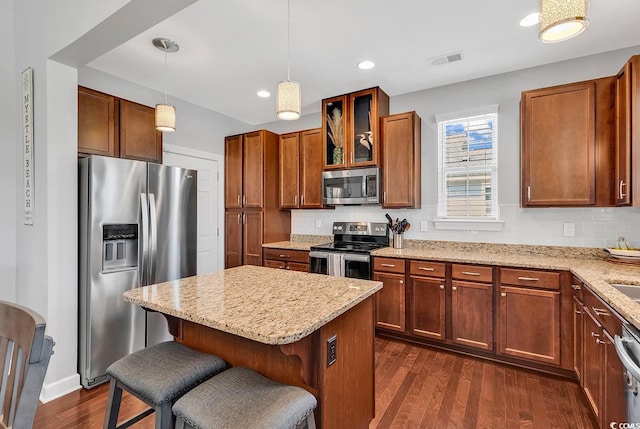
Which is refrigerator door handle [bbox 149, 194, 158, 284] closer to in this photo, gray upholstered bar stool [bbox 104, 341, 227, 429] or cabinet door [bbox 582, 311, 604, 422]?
gray upholstered bar stool [bbox 104, 341, 227, 429]

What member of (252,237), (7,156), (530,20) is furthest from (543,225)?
(7,156)

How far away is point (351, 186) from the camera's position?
3.77m

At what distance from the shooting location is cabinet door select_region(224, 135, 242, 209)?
176 inches

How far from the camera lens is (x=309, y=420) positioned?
4.01 ft

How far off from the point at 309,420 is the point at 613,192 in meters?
2.88

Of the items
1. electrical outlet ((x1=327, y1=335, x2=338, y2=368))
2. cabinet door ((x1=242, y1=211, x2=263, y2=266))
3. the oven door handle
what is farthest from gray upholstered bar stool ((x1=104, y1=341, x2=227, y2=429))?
cabinet door ((x1=242, y1=211, x2=263, y2=266))

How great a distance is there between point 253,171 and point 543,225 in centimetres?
339

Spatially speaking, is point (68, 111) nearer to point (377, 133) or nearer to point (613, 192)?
point (377, 133)

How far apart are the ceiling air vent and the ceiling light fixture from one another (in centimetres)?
166

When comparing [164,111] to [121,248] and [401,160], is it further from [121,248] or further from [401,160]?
[401,160]

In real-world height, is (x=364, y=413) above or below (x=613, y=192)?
below

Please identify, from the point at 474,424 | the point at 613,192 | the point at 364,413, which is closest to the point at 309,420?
the point at 364,413

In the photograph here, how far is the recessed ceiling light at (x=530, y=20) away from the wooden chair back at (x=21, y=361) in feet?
10.5

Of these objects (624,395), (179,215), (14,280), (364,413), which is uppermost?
(179,215)
